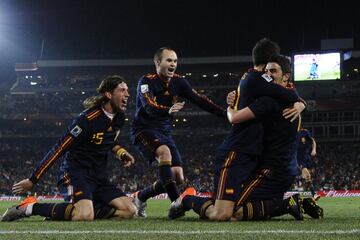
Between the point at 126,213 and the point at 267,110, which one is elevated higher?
the point at 267,110

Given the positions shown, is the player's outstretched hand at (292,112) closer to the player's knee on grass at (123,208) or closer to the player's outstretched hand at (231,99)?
the player's outstretched hand at (231,99)

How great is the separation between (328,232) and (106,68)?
43537 mm

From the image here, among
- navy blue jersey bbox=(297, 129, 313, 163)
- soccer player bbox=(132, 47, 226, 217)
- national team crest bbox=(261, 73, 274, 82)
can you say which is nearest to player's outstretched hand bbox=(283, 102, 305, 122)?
national team crest bbox=(261, 73, 274, 82)

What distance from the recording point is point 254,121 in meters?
6.02

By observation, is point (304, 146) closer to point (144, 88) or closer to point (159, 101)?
point (159, 101)

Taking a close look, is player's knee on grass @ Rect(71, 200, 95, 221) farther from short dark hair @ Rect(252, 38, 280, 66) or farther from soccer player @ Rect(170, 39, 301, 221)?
short dark hair @ Rect(252, 38, 280, 66)

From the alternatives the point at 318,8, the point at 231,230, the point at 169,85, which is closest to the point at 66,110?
the point at 318,8

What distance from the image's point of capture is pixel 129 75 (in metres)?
48.9

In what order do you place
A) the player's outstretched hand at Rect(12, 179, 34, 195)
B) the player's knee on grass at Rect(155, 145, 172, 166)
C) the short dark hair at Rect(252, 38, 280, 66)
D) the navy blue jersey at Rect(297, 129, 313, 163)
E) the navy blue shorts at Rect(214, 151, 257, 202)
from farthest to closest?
the navy blue jersey at Rect(297, 129, 313, 163) → the player's knee on grass at Rect(155, 145, 172, 166) → the short dark hair at Rect(252, 38, 280, 66) → the navy blue shorts at Rect(214, 151, 257, 202) → the player's outstretched hand at Rect(12, 179, 34, 195)

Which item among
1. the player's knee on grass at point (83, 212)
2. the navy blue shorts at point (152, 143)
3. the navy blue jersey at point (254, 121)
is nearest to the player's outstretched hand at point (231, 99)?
the navy blue jersey at point (254, 121)

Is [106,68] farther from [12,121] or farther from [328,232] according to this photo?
[328,232]

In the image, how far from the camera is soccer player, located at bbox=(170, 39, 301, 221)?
5.91 m

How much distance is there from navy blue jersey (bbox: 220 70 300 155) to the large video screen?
2805cm

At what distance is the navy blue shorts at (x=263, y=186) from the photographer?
19.7ft
